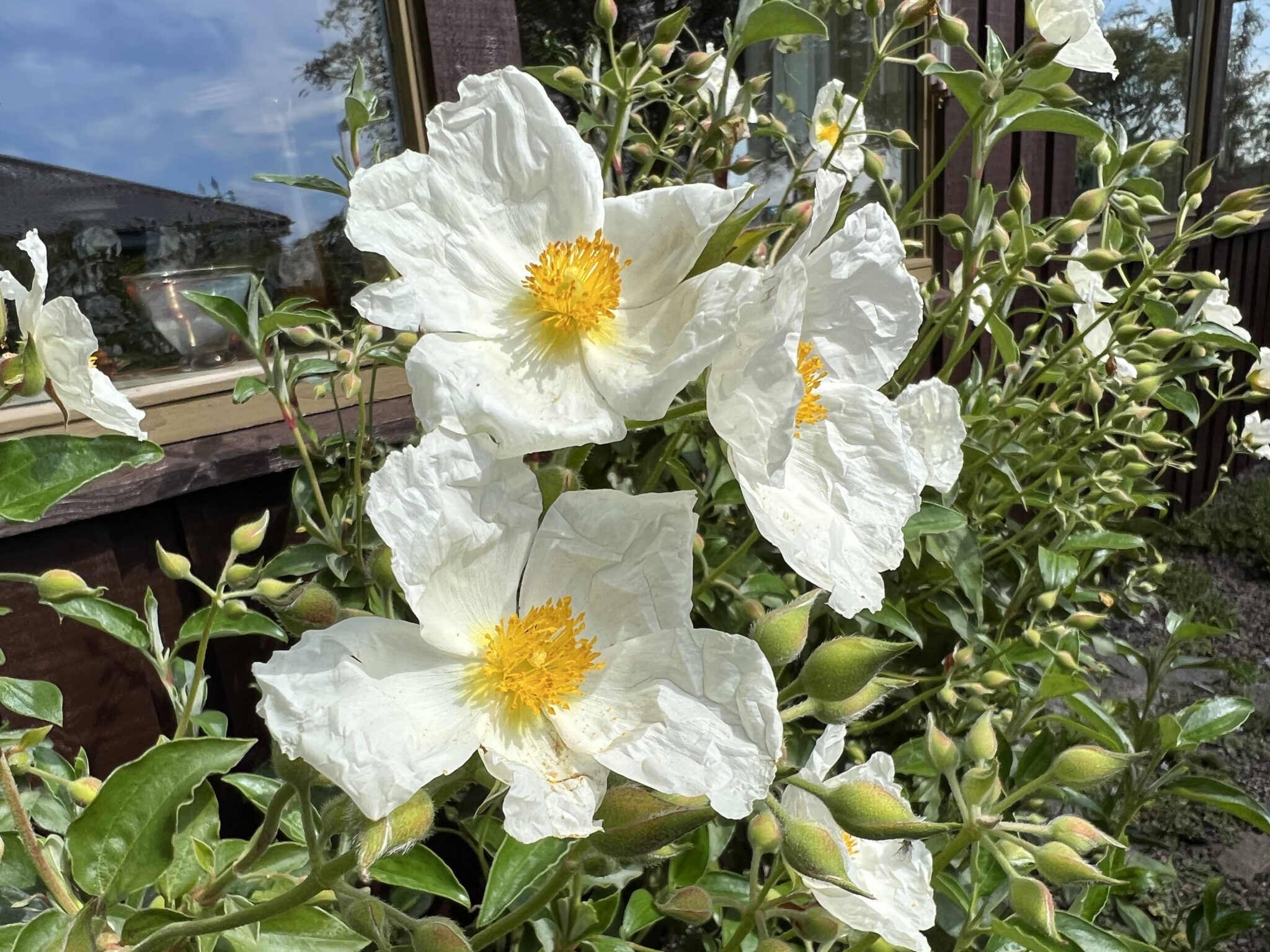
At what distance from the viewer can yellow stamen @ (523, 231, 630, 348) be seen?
2.33ft

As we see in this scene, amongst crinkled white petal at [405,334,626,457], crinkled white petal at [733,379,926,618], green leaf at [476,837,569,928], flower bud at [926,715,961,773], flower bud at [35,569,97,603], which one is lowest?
green leaf at [476,837,569,928]

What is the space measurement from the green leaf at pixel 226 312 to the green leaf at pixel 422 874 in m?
0.76

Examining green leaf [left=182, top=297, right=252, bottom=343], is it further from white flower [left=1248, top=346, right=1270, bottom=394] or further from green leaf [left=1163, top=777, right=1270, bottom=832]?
white flower [left=1248, top=346, right=1270, bottom=394]

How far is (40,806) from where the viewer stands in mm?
994

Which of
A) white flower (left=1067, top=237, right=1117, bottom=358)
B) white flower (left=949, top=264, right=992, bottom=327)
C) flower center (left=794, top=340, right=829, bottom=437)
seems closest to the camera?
flower center (left=794, top=340, right=829, bottom=437)

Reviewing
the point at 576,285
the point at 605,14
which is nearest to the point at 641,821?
the point at 576,285

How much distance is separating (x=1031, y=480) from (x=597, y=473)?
4.16ft

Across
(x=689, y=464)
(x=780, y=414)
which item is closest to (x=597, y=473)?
(x=689, y=464)

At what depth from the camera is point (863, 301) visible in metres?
0.74

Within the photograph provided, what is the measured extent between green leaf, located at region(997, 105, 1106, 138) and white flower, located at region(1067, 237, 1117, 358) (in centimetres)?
32

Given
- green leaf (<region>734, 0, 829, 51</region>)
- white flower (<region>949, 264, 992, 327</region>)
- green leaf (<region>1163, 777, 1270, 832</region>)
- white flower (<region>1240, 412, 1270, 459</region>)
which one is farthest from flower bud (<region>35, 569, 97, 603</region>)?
white flower (<region>1240, 412, 1270, 459</region>)

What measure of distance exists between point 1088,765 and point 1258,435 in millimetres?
2604

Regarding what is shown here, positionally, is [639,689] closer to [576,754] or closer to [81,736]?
[576,754]

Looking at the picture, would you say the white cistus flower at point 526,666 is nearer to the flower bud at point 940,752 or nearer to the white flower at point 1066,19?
the flower bud at point 940,752
